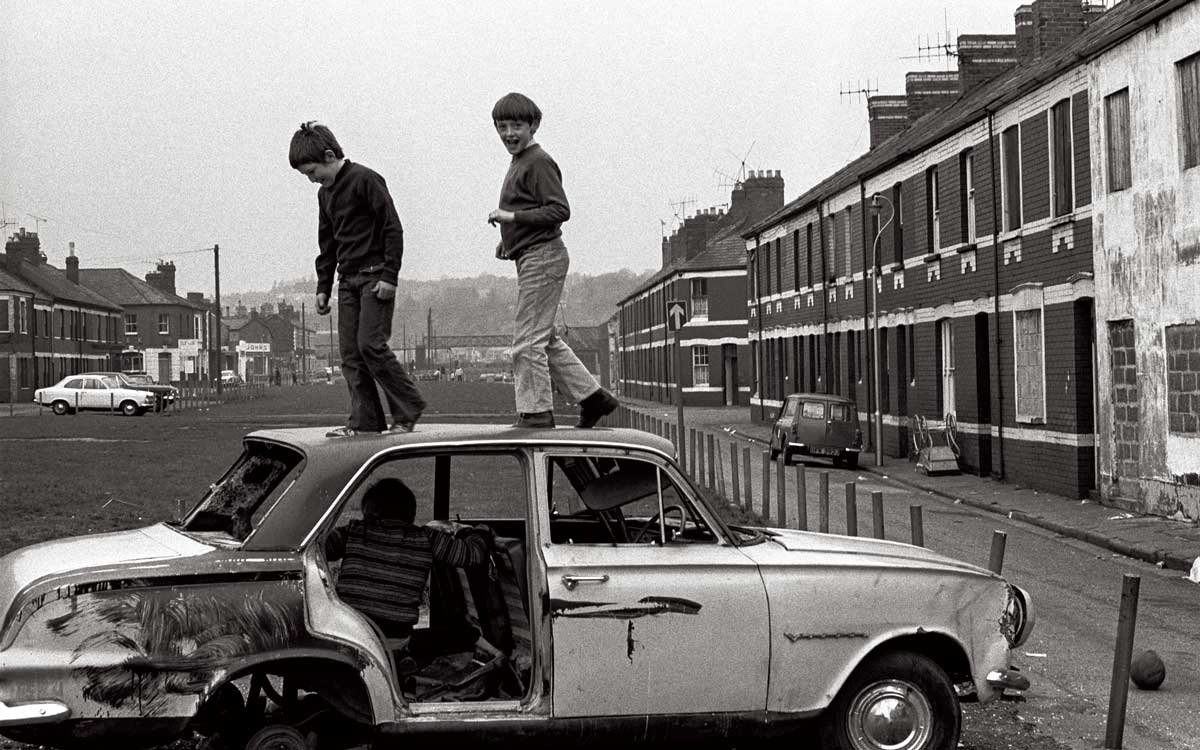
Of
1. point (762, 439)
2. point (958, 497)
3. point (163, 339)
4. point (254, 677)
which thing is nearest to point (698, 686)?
point (254, 677)

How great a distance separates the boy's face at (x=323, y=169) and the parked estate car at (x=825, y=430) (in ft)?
79.6

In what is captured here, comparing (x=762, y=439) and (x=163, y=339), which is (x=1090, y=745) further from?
(x=163, y=339)

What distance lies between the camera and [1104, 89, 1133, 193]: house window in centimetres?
2075

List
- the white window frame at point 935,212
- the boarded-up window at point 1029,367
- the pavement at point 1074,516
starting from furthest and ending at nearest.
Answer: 1. the white window frame at point 935,212
2. the boarded-up window at point 1029,367
3. the pavement at point 1074,516

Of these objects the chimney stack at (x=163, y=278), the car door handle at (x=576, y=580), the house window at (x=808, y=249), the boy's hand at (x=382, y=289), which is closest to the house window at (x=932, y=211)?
the house window at (x=808, y=249)

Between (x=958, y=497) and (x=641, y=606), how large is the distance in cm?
1877

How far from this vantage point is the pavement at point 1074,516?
52.7ft

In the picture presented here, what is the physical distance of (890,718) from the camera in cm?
608

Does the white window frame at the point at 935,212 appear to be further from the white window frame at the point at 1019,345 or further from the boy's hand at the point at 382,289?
the boy's hand at the point at 382,289

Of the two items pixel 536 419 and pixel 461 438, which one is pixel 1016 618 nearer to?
pixel 536 419

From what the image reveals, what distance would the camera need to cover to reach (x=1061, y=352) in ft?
76.1

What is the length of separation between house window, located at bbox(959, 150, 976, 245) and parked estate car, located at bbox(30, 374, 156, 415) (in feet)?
141

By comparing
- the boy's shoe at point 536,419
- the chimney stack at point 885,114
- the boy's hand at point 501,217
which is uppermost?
the chimney stack at point 885,114

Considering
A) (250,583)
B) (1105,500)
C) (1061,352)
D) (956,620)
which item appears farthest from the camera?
(1061,352)
